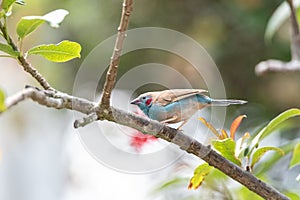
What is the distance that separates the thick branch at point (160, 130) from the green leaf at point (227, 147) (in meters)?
0.06

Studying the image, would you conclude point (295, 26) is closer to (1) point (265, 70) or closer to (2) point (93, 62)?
(1) point (265, 70)

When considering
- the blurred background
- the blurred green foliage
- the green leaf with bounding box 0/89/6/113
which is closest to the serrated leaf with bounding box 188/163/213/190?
the green leaf with bounding box 0/89/6/113

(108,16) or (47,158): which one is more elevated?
(108,16)

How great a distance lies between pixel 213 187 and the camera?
94cm

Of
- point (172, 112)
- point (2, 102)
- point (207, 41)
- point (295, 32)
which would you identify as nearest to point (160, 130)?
point (172, 112)

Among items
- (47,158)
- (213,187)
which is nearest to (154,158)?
(213,187)

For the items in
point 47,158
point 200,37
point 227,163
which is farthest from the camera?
point 47,158

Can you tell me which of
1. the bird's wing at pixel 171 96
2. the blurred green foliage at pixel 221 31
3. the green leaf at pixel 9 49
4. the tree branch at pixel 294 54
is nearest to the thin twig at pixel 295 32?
the tree branch at pixel 294 54

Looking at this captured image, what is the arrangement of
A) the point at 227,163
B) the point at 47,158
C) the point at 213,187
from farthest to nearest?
the point at 47,158 < the point at 213,187 < the point at 227,163

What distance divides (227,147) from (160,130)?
0.45 ft

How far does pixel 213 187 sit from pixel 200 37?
85 centimetres

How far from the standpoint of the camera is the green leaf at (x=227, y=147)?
0.68 m

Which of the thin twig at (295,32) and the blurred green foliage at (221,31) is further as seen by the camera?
the blurred green foliage at (221,31)

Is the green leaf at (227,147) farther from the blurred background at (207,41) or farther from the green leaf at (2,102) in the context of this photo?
the blurred background at (207,41)
